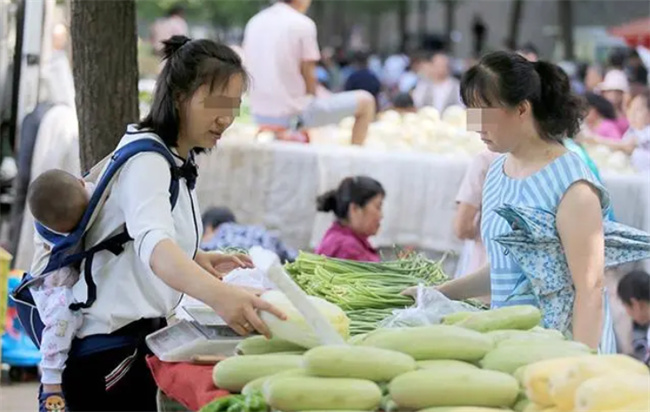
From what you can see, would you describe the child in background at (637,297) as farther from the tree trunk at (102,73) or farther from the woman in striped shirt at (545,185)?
the woman in striped shirt at (545,185)

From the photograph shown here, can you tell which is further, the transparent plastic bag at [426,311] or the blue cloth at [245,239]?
the blue cloth at [245,239]

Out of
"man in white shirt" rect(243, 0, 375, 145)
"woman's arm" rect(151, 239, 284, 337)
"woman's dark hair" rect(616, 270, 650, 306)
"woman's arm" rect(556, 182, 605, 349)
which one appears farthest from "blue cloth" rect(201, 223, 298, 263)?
"woman's arm" rect(151, 239, 284, 337)

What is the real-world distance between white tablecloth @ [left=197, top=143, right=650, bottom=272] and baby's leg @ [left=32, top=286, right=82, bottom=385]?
16.5ft

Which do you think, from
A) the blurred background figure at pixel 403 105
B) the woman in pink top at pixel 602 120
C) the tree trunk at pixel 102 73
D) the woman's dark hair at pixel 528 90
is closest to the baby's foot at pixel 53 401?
the woman's dark hair at pixel 528 90

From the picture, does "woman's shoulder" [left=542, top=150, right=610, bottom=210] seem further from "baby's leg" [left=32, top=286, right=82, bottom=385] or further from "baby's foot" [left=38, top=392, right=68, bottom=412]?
"baby's foot" [left=38, top=392, right=68, bottom=412]

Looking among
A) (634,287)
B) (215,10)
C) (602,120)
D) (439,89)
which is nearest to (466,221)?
→ (634,287)

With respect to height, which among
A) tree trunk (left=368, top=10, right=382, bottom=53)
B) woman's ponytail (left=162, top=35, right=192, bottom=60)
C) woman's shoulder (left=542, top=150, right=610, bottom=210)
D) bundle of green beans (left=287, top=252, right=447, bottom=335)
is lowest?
tree trunk (left=368, top=10, right=382, bottom=53)

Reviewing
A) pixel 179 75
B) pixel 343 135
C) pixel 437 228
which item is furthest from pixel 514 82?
pixel 343 135

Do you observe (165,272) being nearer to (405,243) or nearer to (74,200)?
(74,200)

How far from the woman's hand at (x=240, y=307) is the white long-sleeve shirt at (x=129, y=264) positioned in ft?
1.32

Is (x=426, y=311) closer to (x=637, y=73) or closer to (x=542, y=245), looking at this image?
(x=542, y=245)

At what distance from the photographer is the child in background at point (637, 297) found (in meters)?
7.45

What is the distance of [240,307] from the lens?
3.41m

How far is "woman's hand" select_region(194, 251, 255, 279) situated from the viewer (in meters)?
4.38
